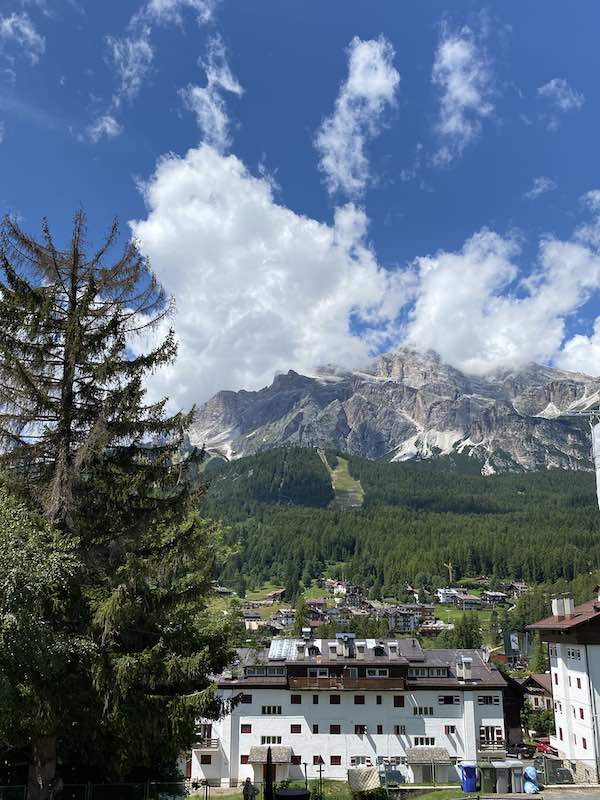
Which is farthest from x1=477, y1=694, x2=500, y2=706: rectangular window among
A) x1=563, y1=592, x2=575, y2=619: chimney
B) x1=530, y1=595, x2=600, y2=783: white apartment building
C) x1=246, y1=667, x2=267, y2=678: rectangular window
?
x1=246, y1=667, x2=267, y2=678: rectangular window

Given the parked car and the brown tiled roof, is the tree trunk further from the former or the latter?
the parked car

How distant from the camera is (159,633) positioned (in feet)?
57.6

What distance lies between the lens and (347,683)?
60.4 meters

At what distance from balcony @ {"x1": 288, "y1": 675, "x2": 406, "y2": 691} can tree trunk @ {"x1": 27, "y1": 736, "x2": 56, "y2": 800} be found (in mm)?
47214

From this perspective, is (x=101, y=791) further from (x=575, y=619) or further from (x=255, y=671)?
(x=255, y=671)

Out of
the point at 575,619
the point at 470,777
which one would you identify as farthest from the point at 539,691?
the point at 470,777

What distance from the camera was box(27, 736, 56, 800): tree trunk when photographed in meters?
16.1

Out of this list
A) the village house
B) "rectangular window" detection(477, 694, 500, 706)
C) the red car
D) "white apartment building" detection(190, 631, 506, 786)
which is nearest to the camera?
"white apartment building" detection(190, 631, 506, 786)

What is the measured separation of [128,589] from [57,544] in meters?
2.15

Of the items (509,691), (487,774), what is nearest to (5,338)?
(487,774)

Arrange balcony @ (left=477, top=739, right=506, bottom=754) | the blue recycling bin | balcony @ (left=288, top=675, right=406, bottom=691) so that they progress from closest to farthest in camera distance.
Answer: the blue recycling bin < balcony @ (left=477, top=739, right=506, bottom=754) < balcony @ (left=288, top=675, right=406, bottom=691)

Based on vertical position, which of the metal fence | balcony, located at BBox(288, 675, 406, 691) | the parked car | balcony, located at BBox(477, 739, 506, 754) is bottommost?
the parked car

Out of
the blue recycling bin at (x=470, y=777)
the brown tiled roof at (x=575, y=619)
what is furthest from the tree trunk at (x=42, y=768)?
the brown tiled roof at (x=575, y=619)

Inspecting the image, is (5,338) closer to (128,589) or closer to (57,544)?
(57,544)
